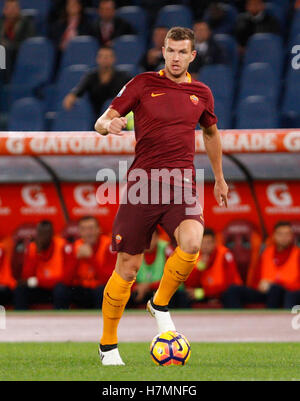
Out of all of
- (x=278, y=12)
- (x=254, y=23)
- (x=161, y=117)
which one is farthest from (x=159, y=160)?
(x=278, y=12)

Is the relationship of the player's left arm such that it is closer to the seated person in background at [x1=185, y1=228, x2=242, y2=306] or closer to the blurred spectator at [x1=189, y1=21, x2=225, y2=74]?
the seated person in background at [x1=185, y1=228, x2=242, y2=306]

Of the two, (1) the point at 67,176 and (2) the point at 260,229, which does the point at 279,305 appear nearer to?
(2) the point at 260,229

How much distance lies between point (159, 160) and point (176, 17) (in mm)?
8296

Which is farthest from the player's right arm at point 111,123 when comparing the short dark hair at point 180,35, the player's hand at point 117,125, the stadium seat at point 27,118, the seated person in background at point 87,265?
the stadium seat at point 27,118

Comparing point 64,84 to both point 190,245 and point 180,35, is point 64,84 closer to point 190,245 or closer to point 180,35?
point 180,35

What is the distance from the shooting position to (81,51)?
46.0ft

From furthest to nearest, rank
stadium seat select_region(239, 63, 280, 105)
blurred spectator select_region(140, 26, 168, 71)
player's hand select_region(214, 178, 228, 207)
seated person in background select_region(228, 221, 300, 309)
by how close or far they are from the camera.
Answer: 1. blurred spectator select_region(140, 26, 168, 71)
2. stadium seat select_region(239, 63, 280, 105)
3. seated person in background select_region(228, 221, 300, 309)
4. player's hand select_region(214, 178, 228, 207)

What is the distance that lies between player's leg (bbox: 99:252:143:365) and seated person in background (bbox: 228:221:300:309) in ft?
16.7

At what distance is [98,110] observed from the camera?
1266cm

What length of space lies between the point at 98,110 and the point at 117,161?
58.2 inches

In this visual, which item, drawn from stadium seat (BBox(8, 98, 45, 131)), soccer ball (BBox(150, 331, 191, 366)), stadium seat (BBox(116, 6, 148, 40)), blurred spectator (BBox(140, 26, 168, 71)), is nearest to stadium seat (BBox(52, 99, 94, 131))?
stadium seat (BBox(8, 98, 45, 131))

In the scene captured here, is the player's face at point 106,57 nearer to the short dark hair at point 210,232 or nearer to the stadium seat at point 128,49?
the stadium seat at point 128,49

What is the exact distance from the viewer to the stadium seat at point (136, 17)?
14367 mm

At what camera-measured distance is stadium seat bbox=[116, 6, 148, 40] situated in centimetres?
1437
